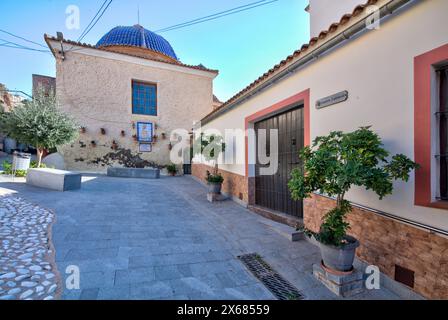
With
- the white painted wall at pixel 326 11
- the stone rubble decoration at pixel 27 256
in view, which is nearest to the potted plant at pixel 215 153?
the stone rubble decoration at pixel 27 256

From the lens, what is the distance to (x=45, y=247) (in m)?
3.20

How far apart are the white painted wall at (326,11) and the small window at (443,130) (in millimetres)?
4335

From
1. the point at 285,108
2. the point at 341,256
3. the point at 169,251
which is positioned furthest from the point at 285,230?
the point at 285,108

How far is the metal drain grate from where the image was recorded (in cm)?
246

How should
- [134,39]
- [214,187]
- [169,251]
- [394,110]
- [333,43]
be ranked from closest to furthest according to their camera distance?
[394,110] < [333,43] < [169,251] < [214,187] < [134,39]

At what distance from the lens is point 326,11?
20.3ft

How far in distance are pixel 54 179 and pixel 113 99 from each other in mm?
7627

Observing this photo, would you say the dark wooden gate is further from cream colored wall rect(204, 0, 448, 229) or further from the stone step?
cream colored wall rect(204, 0, 448, 229)

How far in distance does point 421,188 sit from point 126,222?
492cm

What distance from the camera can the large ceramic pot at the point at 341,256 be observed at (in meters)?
2.43

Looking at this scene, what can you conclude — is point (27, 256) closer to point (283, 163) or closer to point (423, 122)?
point (283, 163)
